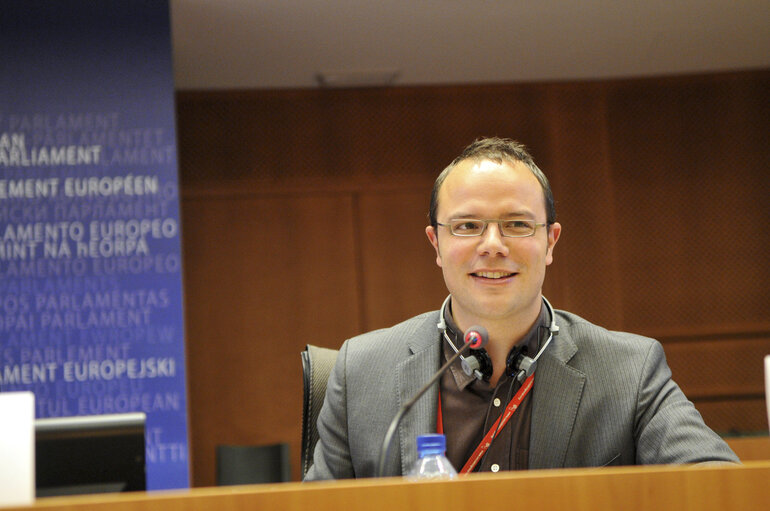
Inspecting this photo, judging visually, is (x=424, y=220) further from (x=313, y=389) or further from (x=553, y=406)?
A: (x=553, y=406)

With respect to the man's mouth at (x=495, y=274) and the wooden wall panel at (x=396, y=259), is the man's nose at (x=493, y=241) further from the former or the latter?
the wooden wall panel at (x=396, y=259)

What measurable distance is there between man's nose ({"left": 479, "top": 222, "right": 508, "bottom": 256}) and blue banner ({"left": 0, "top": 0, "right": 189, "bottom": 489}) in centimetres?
234

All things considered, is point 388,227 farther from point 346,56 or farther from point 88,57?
point 88,57

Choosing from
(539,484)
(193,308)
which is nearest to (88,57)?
(193,308)

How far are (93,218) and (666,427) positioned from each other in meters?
2.94

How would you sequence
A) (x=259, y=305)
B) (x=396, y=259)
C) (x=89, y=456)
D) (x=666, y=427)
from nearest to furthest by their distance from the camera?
(x=89, y=456), (x=666, y=427), (x=259, y=305), (x=396, y=259)

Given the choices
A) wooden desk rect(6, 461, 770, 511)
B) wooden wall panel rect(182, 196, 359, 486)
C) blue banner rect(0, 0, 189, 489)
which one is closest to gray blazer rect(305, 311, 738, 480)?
wooden desk rect(6, 461, 770, 511)

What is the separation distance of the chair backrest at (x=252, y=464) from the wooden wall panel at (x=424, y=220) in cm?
54

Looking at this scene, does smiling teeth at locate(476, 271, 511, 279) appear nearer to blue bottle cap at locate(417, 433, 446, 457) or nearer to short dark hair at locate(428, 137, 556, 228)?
short dark hair at locate(428, 137, 556, 228)

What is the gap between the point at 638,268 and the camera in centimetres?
546

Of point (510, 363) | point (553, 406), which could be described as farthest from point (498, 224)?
point (553, 406)

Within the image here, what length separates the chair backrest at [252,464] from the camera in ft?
14.9

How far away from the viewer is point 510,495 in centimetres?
109

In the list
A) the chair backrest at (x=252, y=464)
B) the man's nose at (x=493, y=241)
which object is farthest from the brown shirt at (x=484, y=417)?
the chair backrest at (x=252, y=464)
